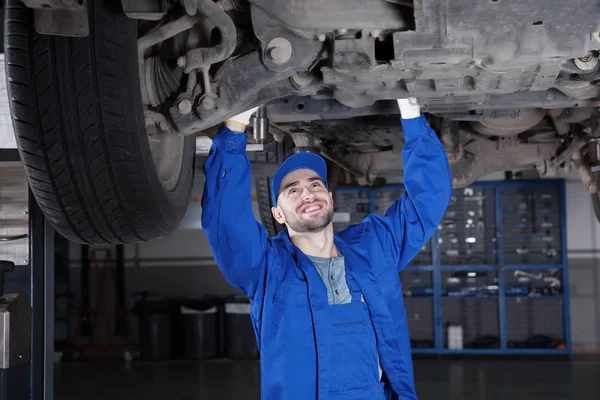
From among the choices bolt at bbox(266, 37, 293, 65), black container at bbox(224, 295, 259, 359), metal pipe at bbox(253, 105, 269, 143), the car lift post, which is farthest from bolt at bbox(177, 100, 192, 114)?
black container at bbox(224, 295, 259, 359)

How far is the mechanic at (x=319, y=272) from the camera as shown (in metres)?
2.24

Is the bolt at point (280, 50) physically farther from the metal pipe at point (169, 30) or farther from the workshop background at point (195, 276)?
the workshop background at point (195, 276)

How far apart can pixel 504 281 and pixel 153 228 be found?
301 inches

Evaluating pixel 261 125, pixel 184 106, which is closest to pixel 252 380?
pixel 261 125

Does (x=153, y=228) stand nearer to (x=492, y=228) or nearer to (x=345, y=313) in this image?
(x=345, y=313)

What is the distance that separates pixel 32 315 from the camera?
2.84 m

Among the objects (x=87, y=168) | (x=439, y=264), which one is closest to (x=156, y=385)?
(x=439, y=264)

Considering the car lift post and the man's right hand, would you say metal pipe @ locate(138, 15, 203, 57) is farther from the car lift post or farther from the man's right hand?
the car lift post

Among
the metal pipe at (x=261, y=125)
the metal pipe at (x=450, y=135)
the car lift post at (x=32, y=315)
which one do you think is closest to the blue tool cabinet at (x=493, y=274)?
the metal pipe at (x=450, y=135)

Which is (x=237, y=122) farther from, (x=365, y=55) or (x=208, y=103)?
(x=365, y=55)

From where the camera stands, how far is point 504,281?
29.5 feet

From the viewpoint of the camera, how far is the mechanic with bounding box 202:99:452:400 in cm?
224

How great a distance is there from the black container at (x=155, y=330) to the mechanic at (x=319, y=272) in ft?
23.7

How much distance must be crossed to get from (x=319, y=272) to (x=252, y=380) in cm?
584
